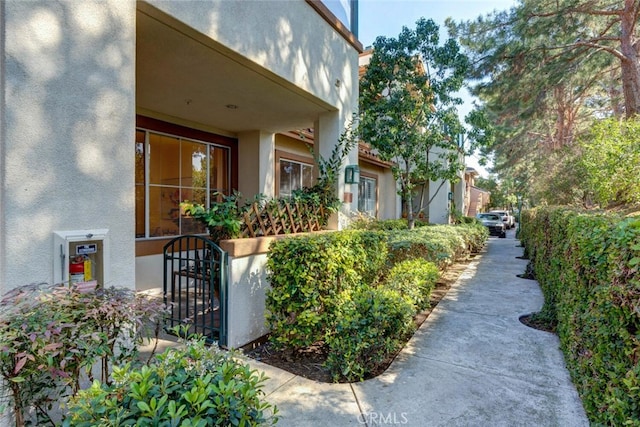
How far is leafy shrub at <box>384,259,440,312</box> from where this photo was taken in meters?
4.95

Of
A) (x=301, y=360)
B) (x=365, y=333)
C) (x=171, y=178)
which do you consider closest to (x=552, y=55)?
(x=365, y=333)

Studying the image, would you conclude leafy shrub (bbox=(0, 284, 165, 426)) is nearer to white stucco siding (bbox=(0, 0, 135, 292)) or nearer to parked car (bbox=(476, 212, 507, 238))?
white stucco siding (bbox=(0, 0, 135, 292))

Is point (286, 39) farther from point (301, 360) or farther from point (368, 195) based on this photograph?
point (368, 195)

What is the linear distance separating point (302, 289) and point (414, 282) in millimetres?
2164

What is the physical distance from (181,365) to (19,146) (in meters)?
1.79

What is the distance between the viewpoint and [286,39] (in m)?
4.97

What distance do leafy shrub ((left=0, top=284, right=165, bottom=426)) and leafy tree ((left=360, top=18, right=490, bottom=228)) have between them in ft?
24.5

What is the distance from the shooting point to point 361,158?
1248cm

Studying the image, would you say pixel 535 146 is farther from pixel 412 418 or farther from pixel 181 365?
pixel 181 365

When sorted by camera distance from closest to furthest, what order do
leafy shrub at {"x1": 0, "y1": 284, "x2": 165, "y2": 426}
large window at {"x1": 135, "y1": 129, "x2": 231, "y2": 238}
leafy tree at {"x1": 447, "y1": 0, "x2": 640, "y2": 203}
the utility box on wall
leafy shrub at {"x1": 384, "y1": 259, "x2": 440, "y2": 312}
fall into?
leafy shrub at {"x1": 0, "y1": 284, "x2": 165, "y2": 426} → the utility box on wall → leafy shrub at {"x1": 384, "y1": 259, "x2": 440, "y2": 312} → large window at {"x1": 135, "y1": 129, "x2": 231, "y2": 238} → leafy tree at {"x1": 447, "y1": 0, "x2": 640, "y2": 203}

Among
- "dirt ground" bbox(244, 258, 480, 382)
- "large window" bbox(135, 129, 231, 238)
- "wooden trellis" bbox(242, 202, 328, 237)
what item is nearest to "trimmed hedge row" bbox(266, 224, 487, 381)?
"dirt ground" bbox(244, 258, 480, 382)

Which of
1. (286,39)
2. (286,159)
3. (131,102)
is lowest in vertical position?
(131,102)

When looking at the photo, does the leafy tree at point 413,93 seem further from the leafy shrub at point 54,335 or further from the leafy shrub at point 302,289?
the leafy shrub at point 54,335

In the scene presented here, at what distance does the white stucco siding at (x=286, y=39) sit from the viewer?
3693 millimetres
